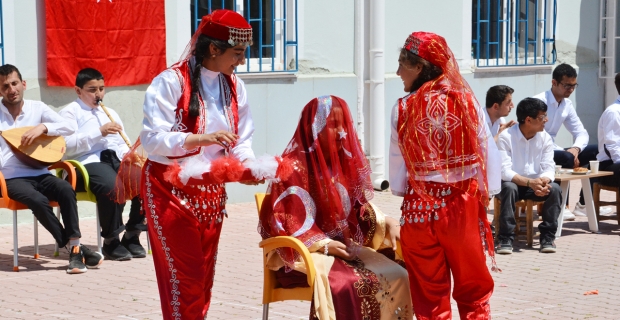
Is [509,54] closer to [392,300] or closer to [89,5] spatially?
[89,5]

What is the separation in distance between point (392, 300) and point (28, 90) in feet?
16.5

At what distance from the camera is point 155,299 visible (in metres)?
6.55

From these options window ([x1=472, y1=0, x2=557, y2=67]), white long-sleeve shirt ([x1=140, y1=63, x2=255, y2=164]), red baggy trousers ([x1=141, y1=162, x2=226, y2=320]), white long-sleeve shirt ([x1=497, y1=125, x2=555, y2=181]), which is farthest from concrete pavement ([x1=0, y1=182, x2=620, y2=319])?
window ([x1=472, y1=0, x2=557, y2=67])

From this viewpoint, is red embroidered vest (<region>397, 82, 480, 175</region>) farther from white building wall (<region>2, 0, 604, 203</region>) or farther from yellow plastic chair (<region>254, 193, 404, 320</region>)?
white building wall (<region>2, 0, 604, 203</region>)

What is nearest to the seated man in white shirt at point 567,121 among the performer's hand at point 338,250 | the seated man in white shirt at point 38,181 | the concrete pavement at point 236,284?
the concrete pavement at point 236,284

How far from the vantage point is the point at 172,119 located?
446cm

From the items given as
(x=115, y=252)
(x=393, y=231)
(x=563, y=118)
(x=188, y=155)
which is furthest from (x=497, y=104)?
(x=188, y=155)

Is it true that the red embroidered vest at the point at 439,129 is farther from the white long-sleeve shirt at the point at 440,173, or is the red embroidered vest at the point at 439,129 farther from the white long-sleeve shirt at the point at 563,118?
the white long-sleeve shirt at the point at 563,118

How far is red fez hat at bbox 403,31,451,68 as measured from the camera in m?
4.86

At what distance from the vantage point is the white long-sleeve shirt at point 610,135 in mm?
9344

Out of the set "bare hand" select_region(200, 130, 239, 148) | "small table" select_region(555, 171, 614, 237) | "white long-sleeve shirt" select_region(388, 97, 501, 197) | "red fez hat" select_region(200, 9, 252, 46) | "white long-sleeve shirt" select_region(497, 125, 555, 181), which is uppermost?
"red fez hat" select_region(200, 9, 252, 46)

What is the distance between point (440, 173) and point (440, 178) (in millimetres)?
26

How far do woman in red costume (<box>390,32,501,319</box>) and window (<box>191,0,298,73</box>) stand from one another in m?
5.68

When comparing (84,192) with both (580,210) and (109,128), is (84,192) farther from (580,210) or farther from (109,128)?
(580,210)
